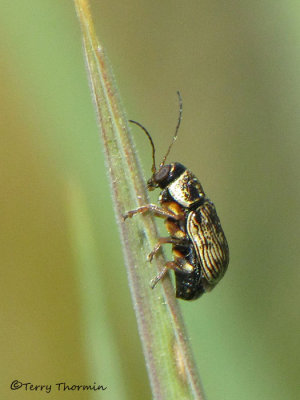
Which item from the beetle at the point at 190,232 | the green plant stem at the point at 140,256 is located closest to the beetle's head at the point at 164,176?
the beetle at the point at 190,232

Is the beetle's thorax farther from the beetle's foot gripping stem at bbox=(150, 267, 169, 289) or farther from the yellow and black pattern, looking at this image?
the beetle's foot gripping stem at bbox=(150, 267, 169, 289)

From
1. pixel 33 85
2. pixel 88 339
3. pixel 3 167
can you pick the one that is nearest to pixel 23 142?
pixel 3 167

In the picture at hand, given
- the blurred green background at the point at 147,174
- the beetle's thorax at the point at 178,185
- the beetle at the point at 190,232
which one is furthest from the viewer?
the beetle's thorax at the point at 178,185

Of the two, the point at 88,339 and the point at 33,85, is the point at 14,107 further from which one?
the point at 88,339

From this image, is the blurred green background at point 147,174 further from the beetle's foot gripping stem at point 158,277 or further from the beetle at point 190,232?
the beetle's foot gripping stem at point 158,277

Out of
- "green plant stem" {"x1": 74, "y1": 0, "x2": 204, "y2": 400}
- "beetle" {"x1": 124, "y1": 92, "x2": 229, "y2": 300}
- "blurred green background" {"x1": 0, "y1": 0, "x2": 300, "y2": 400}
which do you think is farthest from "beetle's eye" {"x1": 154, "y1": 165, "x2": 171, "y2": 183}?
"green plant stem" {"x1": 74, "y1": 0, "x2": 204, "y2": 400}

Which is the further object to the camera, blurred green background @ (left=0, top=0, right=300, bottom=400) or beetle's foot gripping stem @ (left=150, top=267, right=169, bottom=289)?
blurred green background @ (left=0, top=0, right=300, bottom=400)
